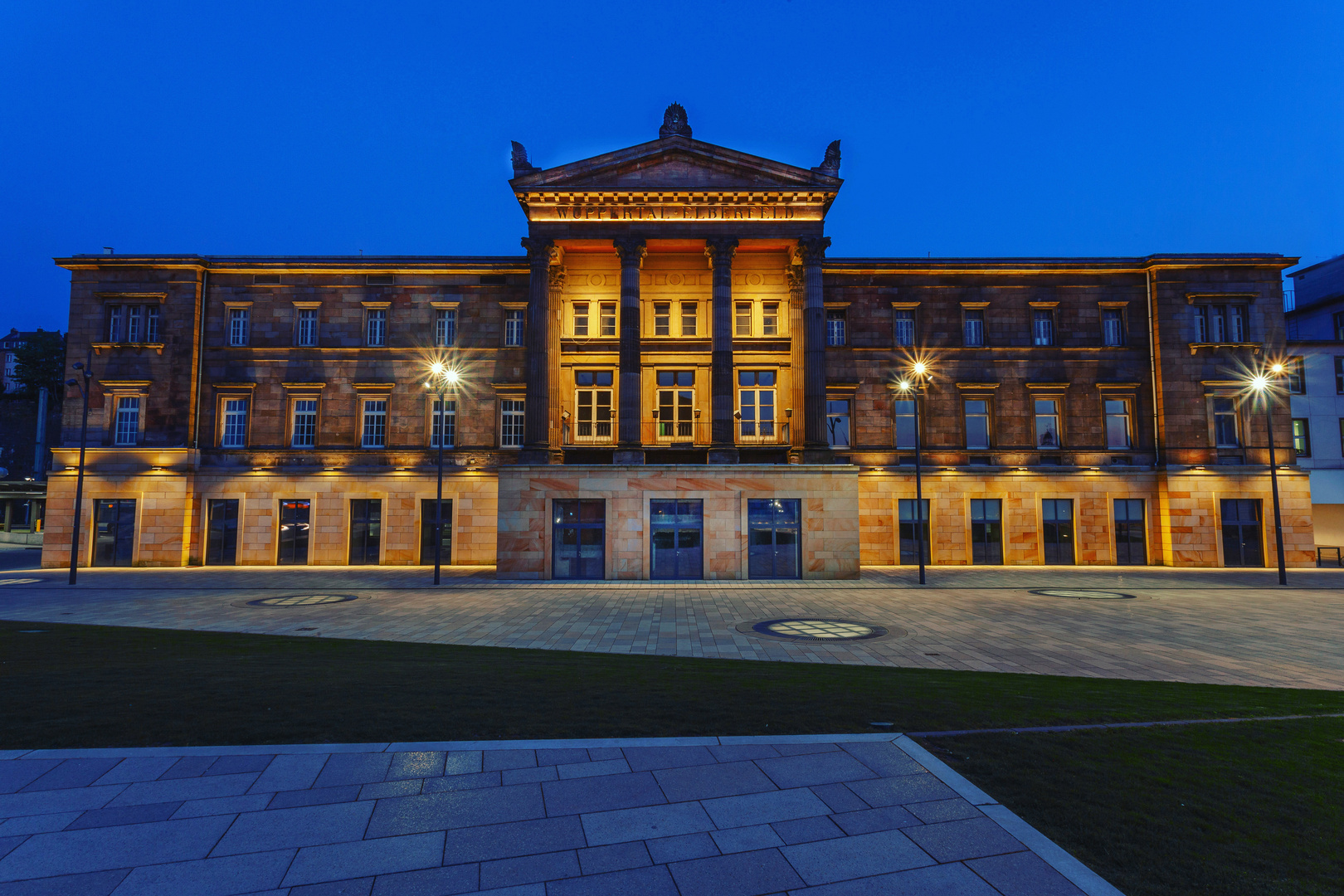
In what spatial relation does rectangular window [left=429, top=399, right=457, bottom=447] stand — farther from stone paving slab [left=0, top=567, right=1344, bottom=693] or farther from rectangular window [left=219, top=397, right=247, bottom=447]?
rectangular window [left=219, top=397, right=247, bottom=447]

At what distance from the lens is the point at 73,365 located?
30.0 meters

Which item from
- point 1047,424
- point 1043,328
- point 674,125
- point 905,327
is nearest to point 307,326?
point 674,125

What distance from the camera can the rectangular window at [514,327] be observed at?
33.4 meters

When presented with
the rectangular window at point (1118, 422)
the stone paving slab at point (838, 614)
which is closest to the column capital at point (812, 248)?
the stone paving slab at point (838, 614)

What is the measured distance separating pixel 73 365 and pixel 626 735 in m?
37.2

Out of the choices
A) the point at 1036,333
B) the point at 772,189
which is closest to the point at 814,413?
the point at 772,189

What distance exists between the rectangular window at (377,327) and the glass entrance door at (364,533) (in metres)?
8.63

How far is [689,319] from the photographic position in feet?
108

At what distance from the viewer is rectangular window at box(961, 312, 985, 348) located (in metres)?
33.5

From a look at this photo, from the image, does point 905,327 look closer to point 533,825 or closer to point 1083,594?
point 1083,594

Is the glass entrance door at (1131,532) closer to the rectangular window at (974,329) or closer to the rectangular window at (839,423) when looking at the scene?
the rectangular window at (974,329)

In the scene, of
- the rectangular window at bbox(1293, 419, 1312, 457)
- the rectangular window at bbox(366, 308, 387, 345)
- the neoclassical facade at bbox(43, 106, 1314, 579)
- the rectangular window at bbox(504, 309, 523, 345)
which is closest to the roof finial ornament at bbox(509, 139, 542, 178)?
the neoclassical facade at bbox(43, 106, 1314, 579)

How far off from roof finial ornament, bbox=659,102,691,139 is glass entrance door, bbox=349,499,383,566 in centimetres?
2359

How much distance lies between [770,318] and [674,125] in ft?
34.4
